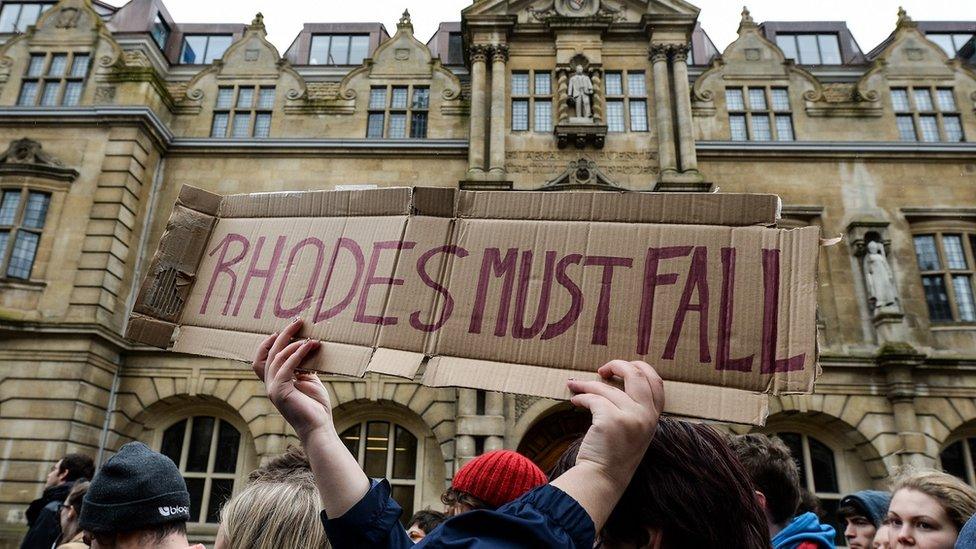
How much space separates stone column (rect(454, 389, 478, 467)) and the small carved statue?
23.3ft

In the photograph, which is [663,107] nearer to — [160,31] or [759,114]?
[759,114]

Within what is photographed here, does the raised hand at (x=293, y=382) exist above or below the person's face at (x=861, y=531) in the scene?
above

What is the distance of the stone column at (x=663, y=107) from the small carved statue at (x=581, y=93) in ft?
5.32

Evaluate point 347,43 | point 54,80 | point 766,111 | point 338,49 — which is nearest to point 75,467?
point 54,80

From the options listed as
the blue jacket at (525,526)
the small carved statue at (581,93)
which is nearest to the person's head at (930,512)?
the blue jacket at (525,526)

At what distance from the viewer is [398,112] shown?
1527 cm

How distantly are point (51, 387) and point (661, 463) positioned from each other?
43.4 feet

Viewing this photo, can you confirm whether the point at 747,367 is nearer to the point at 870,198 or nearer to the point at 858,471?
the point at 858,471

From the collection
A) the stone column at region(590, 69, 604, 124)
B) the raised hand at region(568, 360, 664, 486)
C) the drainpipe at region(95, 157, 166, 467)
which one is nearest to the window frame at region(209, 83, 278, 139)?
the drainpipe at region(95, 157, 166, 467)

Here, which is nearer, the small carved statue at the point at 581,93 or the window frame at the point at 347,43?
the small carved statue at the point at 581,93

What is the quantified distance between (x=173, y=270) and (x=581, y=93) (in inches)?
518

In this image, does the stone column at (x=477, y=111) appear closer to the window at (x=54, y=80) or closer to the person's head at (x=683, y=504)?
the window at (x=54, y=80)

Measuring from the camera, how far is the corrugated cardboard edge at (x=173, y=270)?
2.17 m

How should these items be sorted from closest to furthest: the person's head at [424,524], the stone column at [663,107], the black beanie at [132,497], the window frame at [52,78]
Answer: the black beanie at [132,497] → the person's head at [424,524] → the stone column at [663,107] → the window frame at [52,78]
